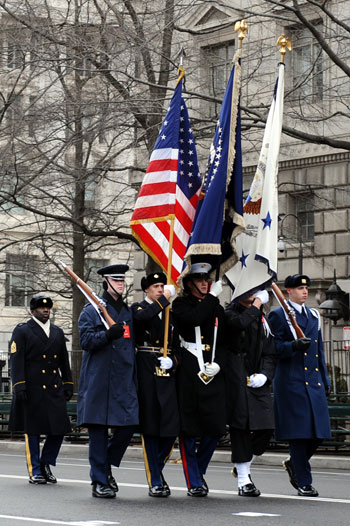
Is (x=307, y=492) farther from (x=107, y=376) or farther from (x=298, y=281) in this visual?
(x=107, y=376)

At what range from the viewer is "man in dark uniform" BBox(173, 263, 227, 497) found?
434 inches

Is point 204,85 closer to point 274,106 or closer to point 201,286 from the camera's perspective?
point 274,106

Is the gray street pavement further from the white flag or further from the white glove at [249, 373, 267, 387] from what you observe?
the white flag

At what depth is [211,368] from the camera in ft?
36.2

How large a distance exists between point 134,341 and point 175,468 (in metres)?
5.84

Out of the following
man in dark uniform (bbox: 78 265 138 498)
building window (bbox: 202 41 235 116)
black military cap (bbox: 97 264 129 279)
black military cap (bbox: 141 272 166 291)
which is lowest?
man in dark uniform (bbox: 78 265 138 498)

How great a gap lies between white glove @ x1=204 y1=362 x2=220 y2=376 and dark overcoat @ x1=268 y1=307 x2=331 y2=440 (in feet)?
2.60

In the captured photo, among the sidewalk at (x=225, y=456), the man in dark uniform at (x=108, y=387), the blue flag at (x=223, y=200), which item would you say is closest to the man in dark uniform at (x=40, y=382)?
the man in dark uniform at (x=108, y=387)

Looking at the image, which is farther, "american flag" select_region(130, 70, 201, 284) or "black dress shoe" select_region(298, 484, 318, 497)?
"american flag" select_region(130, 70, 201, 284)

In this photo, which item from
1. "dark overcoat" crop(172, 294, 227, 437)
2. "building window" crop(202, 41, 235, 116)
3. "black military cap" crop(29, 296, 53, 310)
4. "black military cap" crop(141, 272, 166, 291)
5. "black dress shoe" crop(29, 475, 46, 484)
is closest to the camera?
"dark overcoat" crop(172, 294, 227, 437)

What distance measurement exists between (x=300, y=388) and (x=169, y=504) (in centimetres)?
177

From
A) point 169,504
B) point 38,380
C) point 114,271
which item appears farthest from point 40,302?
point 169,504

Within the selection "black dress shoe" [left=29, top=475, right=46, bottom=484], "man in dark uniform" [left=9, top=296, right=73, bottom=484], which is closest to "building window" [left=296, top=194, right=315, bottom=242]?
"man in dark uniform" [left=9, top=296, right=73, bottom=484]

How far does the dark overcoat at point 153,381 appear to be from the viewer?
11.0 meters
